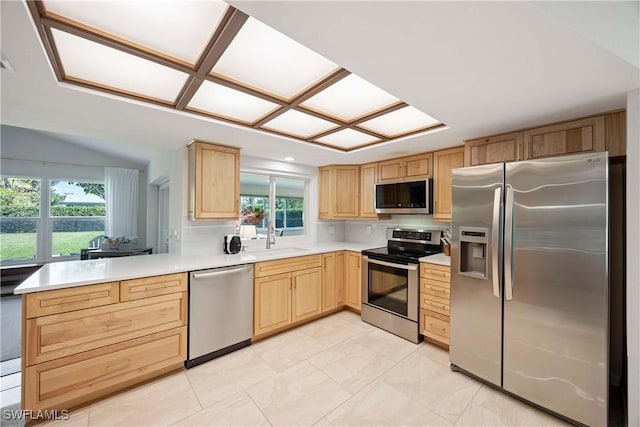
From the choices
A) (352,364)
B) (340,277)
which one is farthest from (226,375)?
(340,277)

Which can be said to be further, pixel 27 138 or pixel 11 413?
pixel 27 138

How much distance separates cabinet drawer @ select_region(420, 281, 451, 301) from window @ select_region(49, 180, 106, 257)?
6.83 m

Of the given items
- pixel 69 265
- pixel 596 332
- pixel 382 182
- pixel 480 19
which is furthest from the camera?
pixel 382 182

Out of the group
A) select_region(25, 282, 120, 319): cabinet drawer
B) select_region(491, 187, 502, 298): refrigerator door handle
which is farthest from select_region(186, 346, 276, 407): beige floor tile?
select_region(491, 187, 502, 298): refrigerator door handle

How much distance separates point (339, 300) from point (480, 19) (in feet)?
10.8

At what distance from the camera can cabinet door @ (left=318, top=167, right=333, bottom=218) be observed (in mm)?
4035

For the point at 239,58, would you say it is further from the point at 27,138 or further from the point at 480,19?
the point at 27,138

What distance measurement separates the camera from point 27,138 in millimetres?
5102

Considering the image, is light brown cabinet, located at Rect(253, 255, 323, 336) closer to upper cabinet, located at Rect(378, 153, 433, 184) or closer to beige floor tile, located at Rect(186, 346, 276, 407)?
beige floor tile, located at Rect(186, 346, 276, 407)

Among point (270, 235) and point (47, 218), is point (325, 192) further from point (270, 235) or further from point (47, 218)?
point (47, 218)

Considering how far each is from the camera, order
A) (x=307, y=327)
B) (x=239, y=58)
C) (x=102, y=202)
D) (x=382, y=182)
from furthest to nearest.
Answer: (x=102, y=202), (x=382, y=182), (x=307, y=327), (x=239, y=58)

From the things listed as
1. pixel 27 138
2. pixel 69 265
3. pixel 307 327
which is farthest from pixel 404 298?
pixel 27 138

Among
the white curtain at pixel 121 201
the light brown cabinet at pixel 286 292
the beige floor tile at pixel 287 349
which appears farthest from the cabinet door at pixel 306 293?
the white curtain at pixel 121 201

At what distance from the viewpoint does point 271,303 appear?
2893 millimetres
